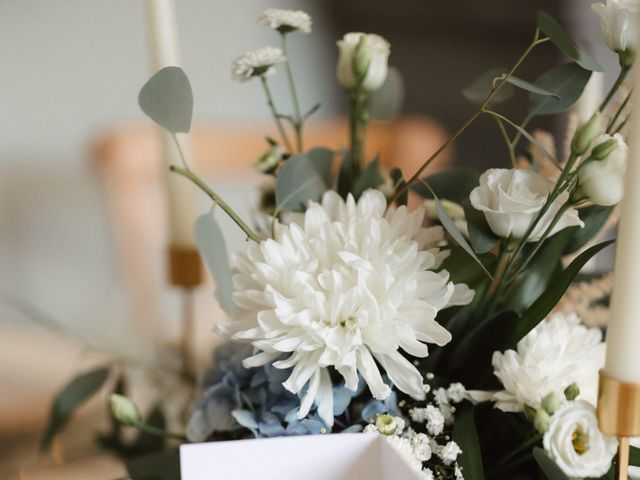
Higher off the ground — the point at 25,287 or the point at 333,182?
the point at 333,182

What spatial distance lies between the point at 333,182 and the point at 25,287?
1172 mm

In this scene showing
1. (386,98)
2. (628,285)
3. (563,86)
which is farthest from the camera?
(386,98)

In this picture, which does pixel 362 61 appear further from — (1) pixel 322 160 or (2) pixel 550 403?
(2) pixel 550 403

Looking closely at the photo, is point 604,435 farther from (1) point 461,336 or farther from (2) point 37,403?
(2) point 37,403

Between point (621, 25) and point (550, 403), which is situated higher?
point (621, 25)

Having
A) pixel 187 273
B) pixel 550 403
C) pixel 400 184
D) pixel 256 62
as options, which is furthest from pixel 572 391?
pixel 187 273

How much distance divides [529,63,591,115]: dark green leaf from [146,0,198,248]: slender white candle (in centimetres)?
28

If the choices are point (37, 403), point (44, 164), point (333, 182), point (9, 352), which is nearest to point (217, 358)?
point (333, 182)

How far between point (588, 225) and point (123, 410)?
0.29 meters

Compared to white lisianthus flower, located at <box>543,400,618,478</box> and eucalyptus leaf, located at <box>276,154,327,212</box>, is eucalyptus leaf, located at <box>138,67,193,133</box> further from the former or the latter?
white lisianthus flower, located at <box>543,400,618,478</box>

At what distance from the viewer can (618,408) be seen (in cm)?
30

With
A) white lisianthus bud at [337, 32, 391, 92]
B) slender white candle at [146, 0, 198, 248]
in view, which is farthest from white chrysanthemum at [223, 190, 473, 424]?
slender white candle at [146, 0, 198, 248]

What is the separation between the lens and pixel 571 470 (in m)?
0.31

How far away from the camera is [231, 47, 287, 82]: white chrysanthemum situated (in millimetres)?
441
